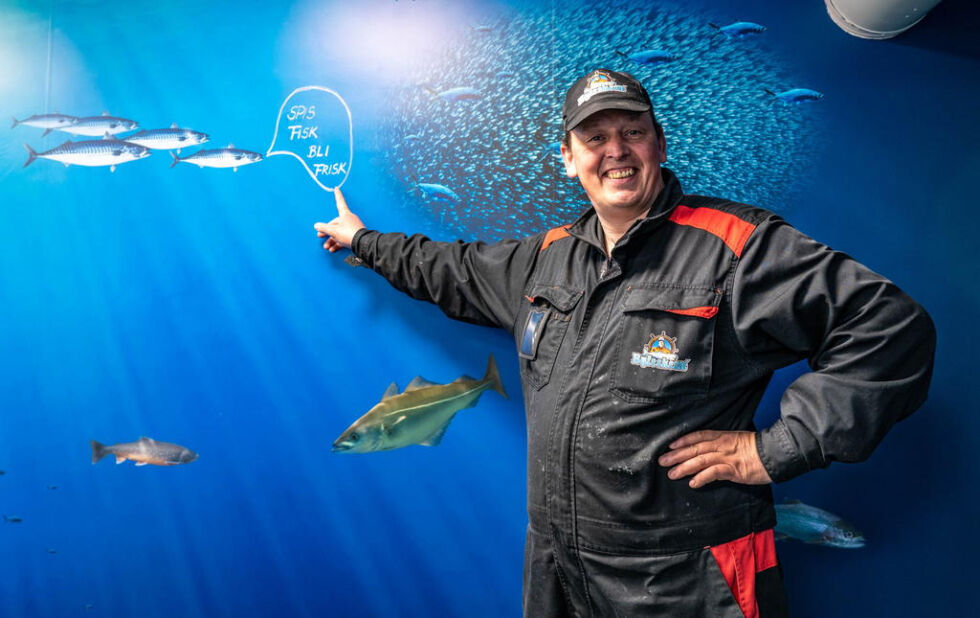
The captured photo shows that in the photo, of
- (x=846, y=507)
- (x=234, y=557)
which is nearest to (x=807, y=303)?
(x=846, y=507)

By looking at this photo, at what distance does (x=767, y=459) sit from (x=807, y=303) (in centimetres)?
36

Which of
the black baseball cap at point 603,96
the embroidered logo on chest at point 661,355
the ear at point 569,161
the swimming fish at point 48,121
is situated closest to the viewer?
the embroidered logo on chest at point 661,355

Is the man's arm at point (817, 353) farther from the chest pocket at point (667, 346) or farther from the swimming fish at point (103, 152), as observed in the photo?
the swimming fish at point (103, 152)

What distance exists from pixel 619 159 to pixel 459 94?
726 mm

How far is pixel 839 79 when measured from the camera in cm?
195

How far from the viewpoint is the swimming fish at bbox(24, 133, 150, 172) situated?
2.29 meters

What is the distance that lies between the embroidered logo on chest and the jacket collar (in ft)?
0.82

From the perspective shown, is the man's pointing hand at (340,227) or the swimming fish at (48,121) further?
the swimming fish at (48,121)

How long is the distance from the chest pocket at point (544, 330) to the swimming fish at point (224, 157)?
1.18 meters

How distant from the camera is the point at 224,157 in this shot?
7.39ft

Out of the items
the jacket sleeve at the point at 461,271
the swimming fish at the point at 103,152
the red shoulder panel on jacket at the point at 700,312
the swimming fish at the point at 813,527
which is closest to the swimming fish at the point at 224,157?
the swimming fish at the point at 103,152

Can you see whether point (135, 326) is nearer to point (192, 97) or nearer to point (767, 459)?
point (192, 97)

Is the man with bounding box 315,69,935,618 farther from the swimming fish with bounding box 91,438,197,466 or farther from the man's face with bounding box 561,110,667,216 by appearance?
the swimming fish with bounding box 91,438,197,466

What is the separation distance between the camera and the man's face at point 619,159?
1587 millimetres
